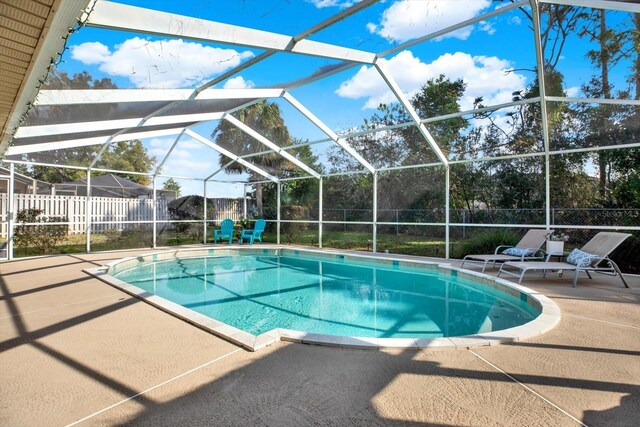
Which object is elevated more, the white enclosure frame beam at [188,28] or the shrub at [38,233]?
the white enclosure frame beam at [188,28]

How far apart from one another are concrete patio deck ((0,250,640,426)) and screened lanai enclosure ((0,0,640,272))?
223 cm

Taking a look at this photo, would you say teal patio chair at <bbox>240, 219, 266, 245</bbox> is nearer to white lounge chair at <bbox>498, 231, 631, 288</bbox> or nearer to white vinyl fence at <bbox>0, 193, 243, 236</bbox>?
white vinyl fence at <bbox>0, 193, 243, 236</bbox>

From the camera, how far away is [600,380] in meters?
2.31

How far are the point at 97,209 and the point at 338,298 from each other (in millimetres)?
8888

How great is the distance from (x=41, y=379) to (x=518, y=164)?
33.4 ft

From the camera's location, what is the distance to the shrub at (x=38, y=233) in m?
8.70

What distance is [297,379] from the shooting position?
2.31 m

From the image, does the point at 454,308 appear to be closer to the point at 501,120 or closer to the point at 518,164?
the point at 501,120

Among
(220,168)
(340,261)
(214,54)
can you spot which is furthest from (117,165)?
(214,54)

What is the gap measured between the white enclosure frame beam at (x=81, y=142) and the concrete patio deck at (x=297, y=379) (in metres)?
5.26

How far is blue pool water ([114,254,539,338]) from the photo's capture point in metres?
4.48

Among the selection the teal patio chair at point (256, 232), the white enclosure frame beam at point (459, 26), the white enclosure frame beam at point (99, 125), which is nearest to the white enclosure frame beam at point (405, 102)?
the white enclosure frame beam at point (459, 26)

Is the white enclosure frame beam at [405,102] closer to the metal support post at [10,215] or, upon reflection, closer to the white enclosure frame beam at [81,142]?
the white enclosure frame beam at [81,142]

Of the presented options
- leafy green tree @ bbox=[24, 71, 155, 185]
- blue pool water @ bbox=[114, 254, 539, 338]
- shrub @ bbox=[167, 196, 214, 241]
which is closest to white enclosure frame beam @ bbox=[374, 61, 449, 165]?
blue pool water @ bbox=[114, 254, 539, 338]
